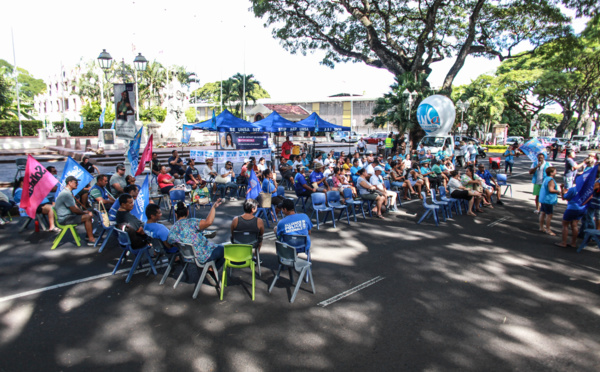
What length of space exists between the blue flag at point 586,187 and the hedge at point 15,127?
44054 mm

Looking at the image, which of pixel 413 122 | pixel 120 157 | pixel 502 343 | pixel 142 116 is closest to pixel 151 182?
pixel 502 343

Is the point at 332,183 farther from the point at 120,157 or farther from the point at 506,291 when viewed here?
the point at 120,157

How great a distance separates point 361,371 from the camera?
4105 mm

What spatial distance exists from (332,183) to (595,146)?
43.8m

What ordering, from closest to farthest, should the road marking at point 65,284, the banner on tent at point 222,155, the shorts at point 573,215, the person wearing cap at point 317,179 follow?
the road marking at point 65,284 < the shorts at point 573,215 < the person wearing cap at point 317,179 < the banner on tent at point 222,155

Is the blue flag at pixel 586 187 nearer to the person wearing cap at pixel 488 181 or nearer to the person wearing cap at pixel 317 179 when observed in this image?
the person wearing cap at pixel 488 181

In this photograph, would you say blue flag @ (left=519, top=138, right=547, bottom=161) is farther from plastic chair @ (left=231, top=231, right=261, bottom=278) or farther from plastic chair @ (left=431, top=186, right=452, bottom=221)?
plastic chair @ (left=231, top=231, right=261, bottom=278)

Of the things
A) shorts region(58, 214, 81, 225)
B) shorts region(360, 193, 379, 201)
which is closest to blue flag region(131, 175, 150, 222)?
shorts region(58, 214, 81, 225)

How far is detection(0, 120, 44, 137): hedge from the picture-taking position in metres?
35.9

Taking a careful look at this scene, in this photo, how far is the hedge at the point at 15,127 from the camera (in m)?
35.9

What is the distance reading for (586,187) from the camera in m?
7.77

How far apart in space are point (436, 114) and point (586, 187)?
41.0 ft

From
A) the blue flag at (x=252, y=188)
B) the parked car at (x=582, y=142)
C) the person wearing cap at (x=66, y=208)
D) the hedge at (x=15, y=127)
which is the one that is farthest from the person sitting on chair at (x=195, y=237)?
the parked car at (x=582, y=142)

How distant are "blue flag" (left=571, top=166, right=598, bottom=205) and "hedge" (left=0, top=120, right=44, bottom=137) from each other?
44.1 meters
